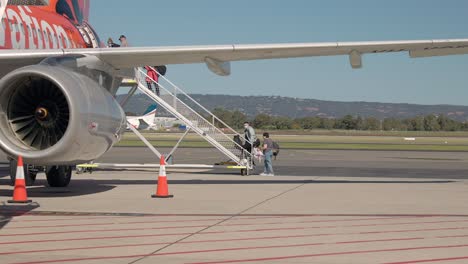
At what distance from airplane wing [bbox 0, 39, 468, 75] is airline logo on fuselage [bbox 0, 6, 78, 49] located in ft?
6.25

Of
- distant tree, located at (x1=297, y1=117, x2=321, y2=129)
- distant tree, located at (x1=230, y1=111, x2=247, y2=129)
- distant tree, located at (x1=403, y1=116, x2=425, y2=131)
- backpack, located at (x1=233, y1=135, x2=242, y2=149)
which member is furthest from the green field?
distant tree, located at (x1=403, y1=116, x2=425, y2=131)

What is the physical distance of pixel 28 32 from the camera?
17.1 meters

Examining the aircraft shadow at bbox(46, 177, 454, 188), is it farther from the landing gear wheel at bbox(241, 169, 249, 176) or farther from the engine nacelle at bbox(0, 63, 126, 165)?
the engine nacelle at bbox(0, 63, 126, 165)

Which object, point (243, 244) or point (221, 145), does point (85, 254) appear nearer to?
point (243, 244)

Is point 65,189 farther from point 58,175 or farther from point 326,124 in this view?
point 326,124

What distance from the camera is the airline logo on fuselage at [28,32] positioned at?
15898 millimetres

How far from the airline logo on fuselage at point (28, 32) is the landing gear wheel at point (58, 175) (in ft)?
9.04

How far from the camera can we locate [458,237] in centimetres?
1050

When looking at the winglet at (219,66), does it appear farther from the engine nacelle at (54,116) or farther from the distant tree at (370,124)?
the distant tree at (370,124)

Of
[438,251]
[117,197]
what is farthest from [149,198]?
[438,251]

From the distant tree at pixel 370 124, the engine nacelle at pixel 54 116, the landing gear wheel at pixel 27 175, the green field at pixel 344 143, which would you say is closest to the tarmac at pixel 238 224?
the landing gear wheel at pixel 27 175

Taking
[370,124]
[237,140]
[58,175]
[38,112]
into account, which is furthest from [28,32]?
[370,124]

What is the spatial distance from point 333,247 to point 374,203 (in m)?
5.56

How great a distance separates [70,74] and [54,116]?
1.19 meters
